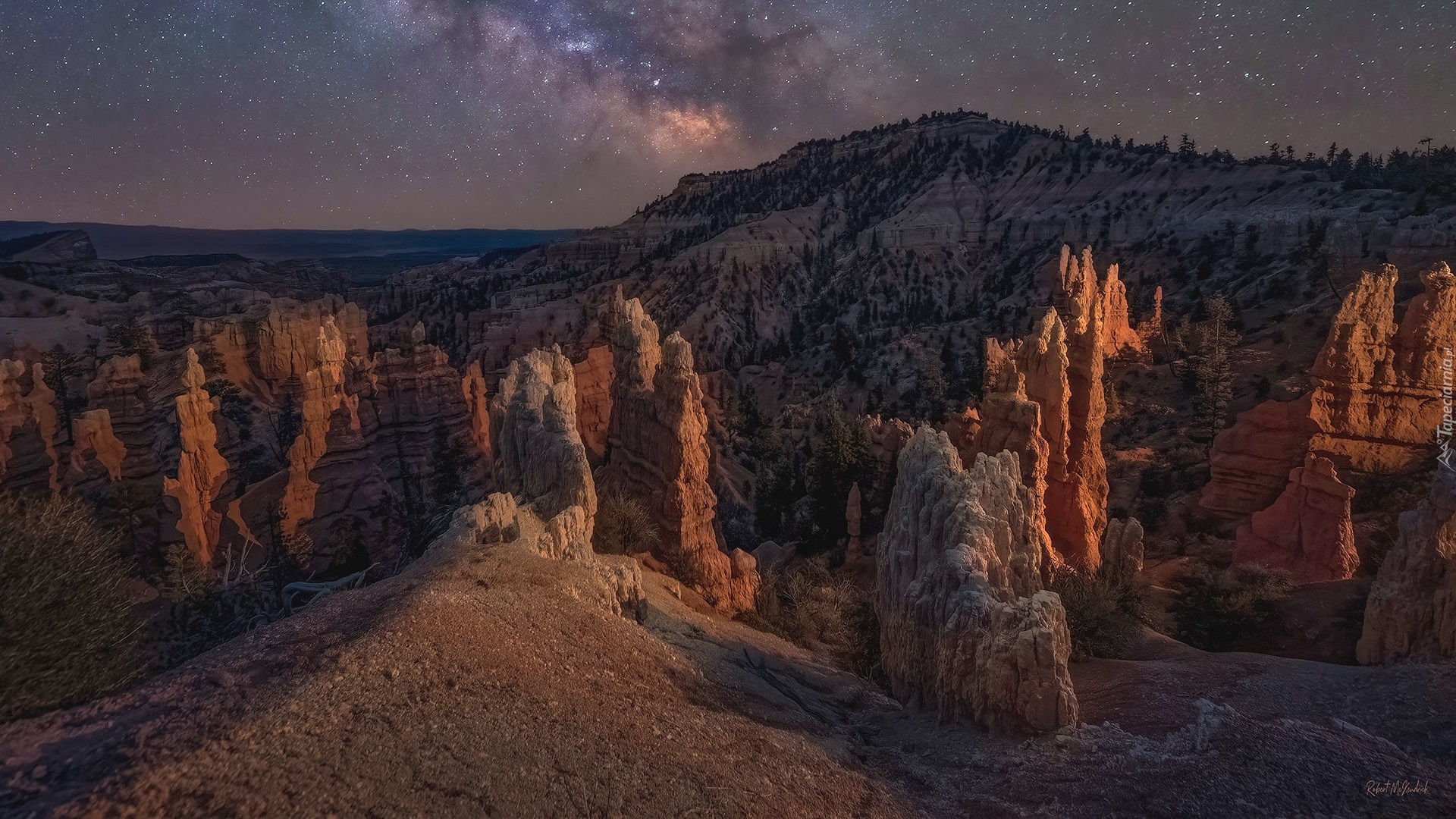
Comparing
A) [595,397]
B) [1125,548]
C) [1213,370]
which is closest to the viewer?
[1125,548]

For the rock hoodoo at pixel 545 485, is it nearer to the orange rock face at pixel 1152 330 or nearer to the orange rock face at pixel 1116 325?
the orange rock face at pixel 1116 325

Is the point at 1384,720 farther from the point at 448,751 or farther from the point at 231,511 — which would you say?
the point at 231,511

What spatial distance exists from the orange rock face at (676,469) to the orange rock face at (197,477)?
60.1ft

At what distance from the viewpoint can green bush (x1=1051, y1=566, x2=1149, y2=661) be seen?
1472 cm

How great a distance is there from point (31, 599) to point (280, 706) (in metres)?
7.57

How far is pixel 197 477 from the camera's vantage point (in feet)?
99.9

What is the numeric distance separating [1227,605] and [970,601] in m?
11.1

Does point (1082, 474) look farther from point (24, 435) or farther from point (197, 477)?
point (24, 435)

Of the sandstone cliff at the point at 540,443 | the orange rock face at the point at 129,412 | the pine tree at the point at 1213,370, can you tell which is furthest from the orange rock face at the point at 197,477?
the pine tree at the point at 1213,370

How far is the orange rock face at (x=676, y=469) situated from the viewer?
21.6 m

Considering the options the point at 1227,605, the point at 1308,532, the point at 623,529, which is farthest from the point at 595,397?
the point at 1308,532

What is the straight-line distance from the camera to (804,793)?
7.72m

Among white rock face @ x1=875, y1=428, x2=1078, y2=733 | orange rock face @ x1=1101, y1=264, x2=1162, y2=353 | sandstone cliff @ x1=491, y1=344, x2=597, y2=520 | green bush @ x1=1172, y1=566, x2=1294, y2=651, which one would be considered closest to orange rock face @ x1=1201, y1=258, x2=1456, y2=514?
green bush @ x1=1172, y1=566, x2=1294, y2=651

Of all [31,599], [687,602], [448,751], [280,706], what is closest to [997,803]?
[448,751]
